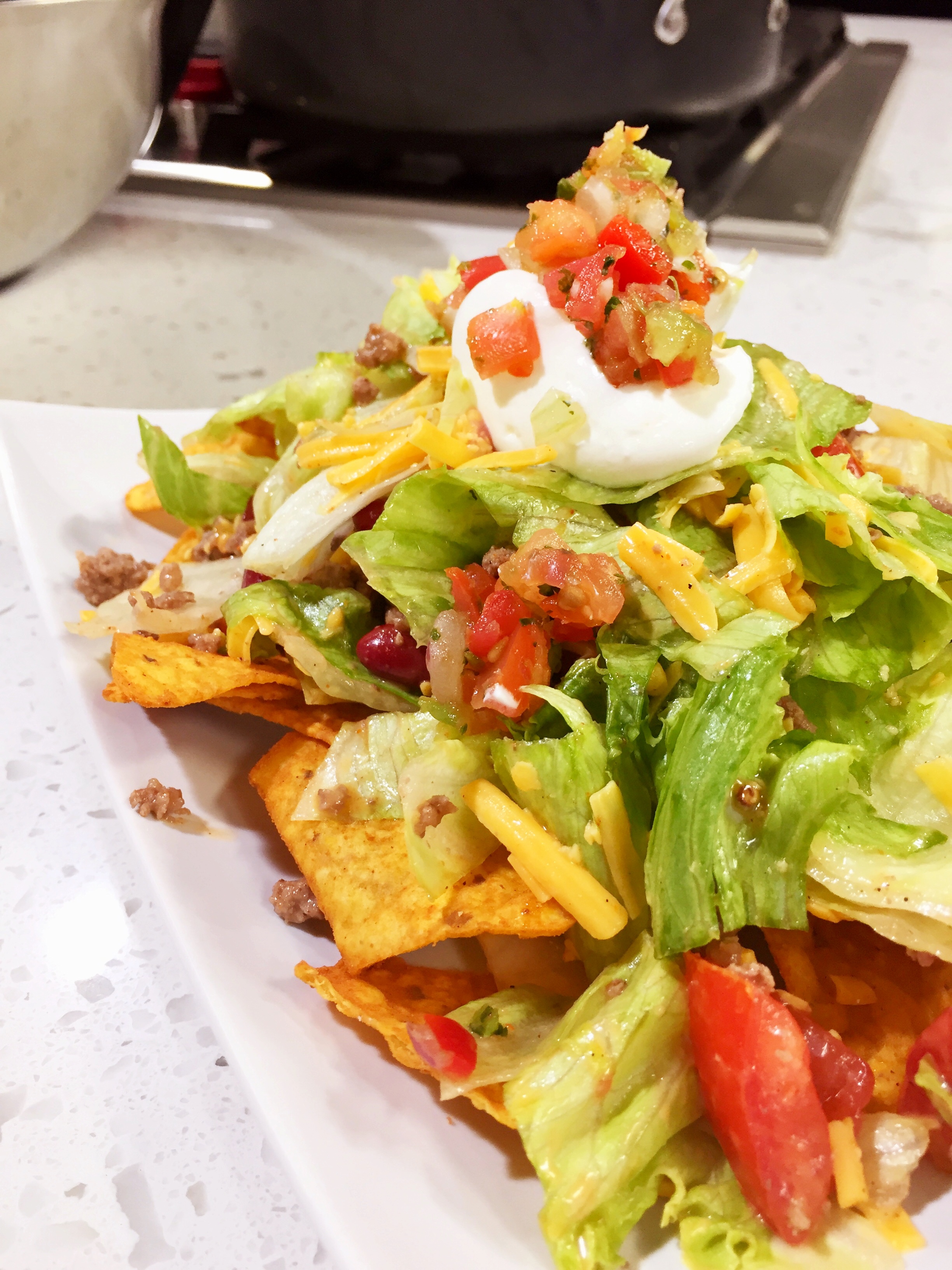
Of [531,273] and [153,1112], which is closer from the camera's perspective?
[153,1112]

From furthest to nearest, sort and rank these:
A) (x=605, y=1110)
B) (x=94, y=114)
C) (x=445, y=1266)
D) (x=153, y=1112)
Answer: (x=94, y=114) < (x=153, y=1112) < (x=605, y=1110) < (x=445, y=1266)

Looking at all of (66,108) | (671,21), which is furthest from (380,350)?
(671,21)

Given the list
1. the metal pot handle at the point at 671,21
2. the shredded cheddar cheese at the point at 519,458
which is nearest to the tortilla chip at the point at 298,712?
the shredded cheddar cheese at the point at 519,458

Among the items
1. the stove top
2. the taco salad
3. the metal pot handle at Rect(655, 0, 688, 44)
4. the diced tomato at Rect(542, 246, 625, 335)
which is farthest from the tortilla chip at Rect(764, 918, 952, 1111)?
the metal pot handle at Rect(655, 0, 688, 44)

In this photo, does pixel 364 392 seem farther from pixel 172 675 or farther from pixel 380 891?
pixel 380 891

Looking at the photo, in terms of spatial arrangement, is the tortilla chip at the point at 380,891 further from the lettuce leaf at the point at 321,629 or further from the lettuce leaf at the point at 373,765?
the lettuce leaf at the point at 321,629

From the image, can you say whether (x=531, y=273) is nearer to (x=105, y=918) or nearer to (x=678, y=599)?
(x=678, y=599)

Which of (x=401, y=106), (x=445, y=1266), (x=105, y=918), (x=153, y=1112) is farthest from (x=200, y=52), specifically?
(x=445, y=1266)
